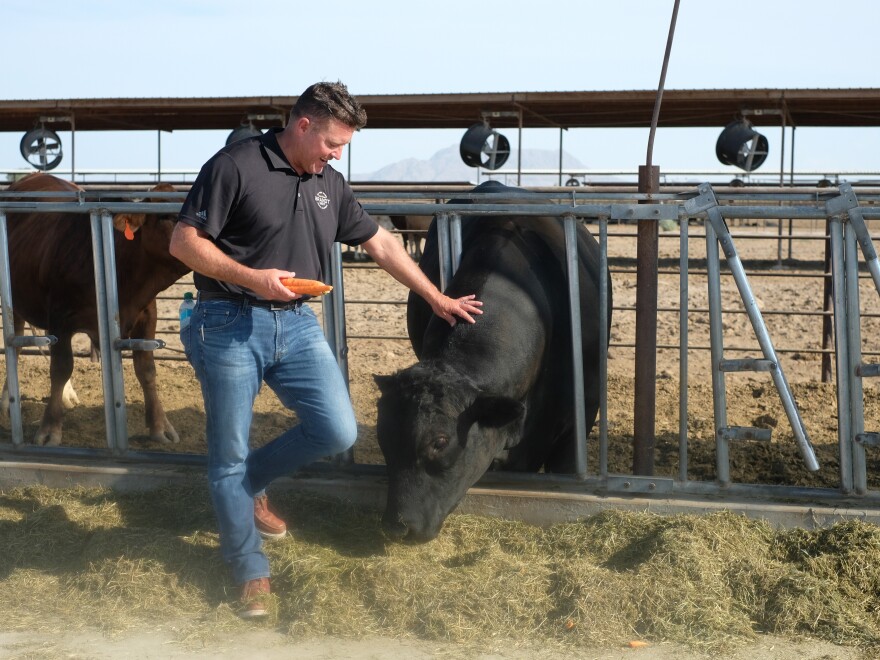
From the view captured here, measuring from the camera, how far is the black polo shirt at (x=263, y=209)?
3529 mm

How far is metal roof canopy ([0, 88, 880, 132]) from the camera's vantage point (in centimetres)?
1305

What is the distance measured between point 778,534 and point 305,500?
2.14 m

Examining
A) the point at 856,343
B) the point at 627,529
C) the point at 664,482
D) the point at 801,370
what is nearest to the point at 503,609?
the point at 627,529

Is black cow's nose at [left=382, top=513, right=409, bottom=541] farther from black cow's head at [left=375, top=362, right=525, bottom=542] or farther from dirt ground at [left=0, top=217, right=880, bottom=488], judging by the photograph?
dirt ground at [left=0, top=217, right=880, bottom=488]

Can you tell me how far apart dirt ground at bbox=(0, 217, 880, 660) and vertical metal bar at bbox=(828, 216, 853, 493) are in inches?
28.6

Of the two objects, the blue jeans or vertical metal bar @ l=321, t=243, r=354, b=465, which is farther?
vertical metal bar @ l=321, t=243, r=354, b=465

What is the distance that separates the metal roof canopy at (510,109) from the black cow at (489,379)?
8020 mm

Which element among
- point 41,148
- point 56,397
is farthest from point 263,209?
point 41,148

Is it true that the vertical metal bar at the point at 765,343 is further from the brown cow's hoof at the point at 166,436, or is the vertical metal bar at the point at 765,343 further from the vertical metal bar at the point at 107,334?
the brown cow's hoof at the point at 166,436

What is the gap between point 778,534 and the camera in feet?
13.8

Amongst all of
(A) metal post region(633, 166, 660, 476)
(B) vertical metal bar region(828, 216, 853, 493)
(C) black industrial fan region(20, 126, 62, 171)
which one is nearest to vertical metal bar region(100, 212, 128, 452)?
(A) metal post region(633, 166, 660, 476)

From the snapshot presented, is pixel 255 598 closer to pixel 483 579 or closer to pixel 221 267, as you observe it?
pixel 483 579

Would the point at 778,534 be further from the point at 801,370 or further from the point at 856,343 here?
the point at 801,370

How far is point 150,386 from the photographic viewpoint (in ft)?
21.4
